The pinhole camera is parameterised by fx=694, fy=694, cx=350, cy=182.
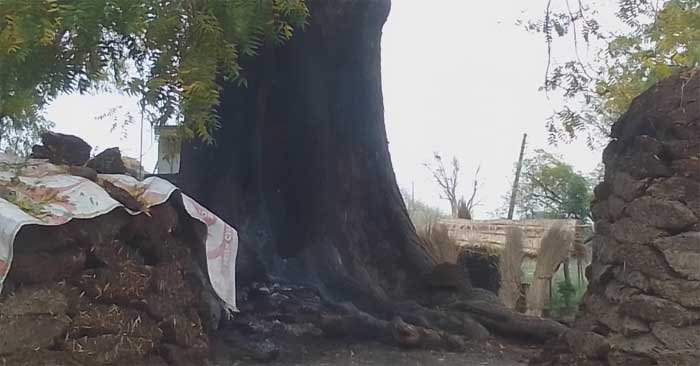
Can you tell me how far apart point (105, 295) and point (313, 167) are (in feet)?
10.5

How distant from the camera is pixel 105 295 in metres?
2.96

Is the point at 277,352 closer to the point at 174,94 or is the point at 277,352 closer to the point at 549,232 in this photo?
the point at 174,94

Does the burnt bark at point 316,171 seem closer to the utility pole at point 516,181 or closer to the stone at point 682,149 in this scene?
the stone at point 682,149

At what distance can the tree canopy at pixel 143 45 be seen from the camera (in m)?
2.53

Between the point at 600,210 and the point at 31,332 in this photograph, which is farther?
the point at 600,210

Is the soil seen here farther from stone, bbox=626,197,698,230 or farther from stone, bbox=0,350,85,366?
stone, bbox=626,197,698,230

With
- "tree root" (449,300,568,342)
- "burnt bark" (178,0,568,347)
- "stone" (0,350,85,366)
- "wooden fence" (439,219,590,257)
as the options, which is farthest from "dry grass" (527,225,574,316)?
"stone" (0,350,85,366)

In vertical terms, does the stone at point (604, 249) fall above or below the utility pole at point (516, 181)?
below

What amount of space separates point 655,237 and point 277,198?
368cm

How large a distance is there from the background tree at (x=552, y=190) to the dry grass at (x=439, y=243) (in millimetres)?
3187

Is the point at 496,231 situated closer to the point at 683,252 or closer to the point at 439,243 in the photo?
the point at 439,243

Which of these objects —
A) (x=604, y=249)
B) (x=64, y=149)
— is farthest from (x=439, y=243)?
(x=64, y=149)

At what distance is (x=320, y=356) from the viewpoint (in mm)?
4496

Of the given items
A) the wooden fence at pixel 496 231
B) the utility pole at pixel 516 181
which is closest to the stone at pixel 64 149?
the wooden fence at pixel 496 231
